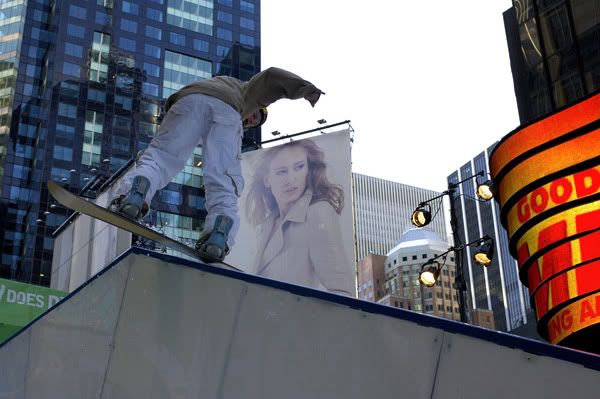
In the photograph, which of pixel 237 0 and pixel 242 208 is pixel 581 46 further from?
pixel 237 0

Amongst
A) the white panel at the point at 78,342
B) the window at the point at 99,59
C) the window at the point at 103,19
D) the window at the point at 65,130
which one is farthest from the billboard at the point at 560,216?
the window at the point at 103,19

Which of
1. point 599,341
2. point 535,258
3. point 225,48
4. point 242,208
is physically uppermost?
point 225,48

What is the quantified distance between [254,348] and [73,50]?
94.3 meters

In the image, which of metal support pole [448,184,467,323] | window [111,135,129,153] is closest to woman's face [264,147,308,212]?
metal support pole [448,184,467,323]

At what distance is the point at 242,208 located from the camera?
33.2m

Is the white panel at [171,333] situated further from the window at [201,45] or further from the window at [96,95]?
the window at [201,45]

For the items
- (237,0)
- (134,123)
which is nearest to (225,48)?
(237,0)

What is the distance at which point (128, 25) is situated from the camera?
99250 millimetres

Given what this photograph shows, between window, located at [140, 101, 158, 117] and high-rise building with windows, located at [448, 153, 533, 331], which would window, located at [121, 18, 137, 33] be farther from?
high-rise building with windows, located at [448, 153, 533, 331]

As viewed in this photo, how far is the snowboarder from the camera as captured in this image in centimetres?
712

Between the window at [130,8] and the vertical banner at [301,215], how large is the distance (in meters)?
72.6

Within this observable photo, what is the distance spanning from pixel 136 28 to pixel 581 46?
88872 mm

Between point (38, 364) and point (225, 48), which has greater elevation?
point (225, 48)

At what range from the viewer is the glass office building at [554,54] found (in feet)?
55.1
